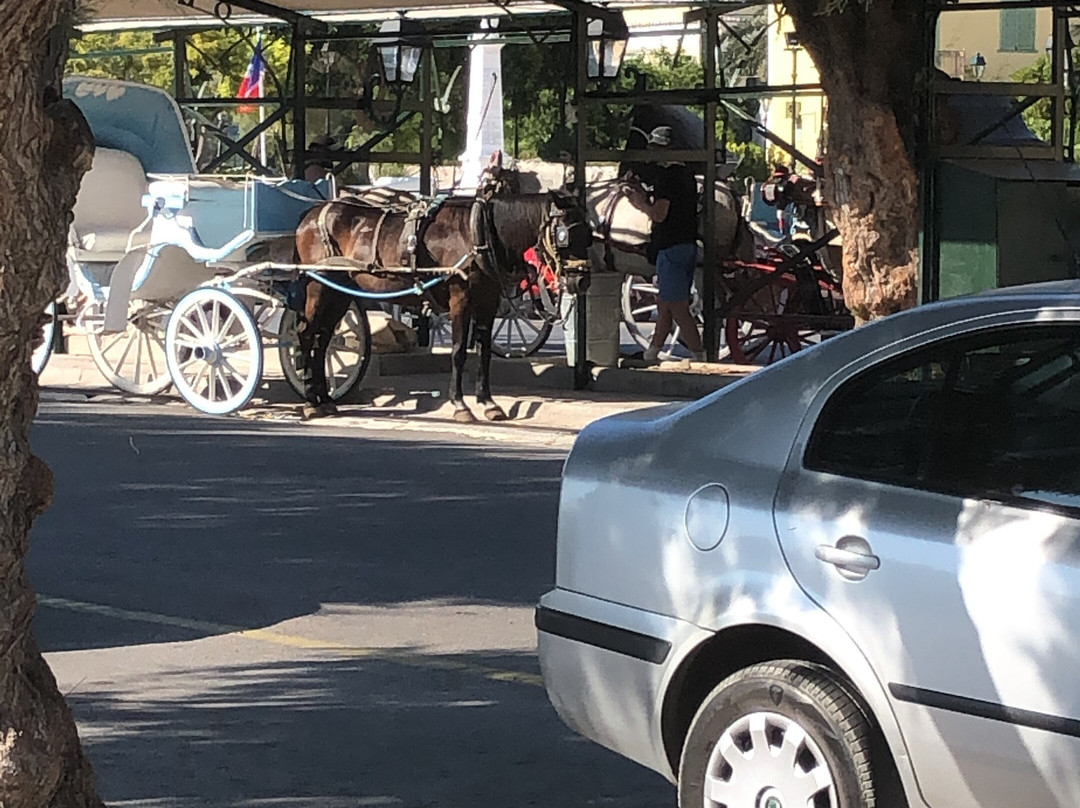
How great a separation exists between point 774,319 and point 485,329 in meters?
3.15

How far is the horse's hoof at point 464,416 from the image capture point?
14977 millimetres

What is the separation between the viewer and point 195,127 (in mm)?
20219

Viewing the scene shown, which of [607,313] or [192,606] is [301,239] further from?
[192,606]

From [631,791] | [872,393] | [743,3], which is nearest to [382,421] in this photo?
[743,3]

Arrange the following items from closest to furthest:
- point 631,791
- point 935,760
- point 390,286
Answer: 1. point 935,760
2. point 631,791
3. point 390,286

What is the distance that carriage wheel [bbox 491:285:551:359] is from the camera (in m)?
20.1

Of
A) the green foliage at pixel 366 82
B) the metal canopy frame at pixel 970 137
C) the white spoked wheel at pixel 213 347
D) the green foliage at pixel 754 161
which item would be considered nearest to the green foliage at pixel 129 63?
the green foliage at pixel 366 82

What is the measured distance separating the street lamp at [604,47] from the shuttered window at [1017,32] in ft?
112

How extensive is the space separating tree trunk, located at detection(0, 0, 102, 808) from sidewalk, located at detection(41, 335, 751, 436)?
10.6 metres

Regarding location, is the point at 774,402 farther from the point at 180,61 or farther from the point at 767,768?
the point at 180,61

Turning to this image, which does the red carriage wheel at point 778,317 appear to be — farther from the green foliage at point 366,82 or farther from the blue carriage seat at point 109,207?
the blue carriage seat at point 109,207

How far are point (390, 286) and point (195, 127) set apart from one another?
612cm

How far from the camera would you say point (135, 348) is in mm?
17156

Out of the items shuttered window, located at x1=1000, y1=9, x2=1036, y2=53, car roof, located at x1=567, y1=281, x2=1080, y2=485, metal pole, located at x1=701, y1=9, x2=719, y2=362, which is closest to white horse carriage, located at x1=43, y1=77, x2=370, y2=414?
metal pole, located at x1=701, y1=9, x2=719, y2=362
